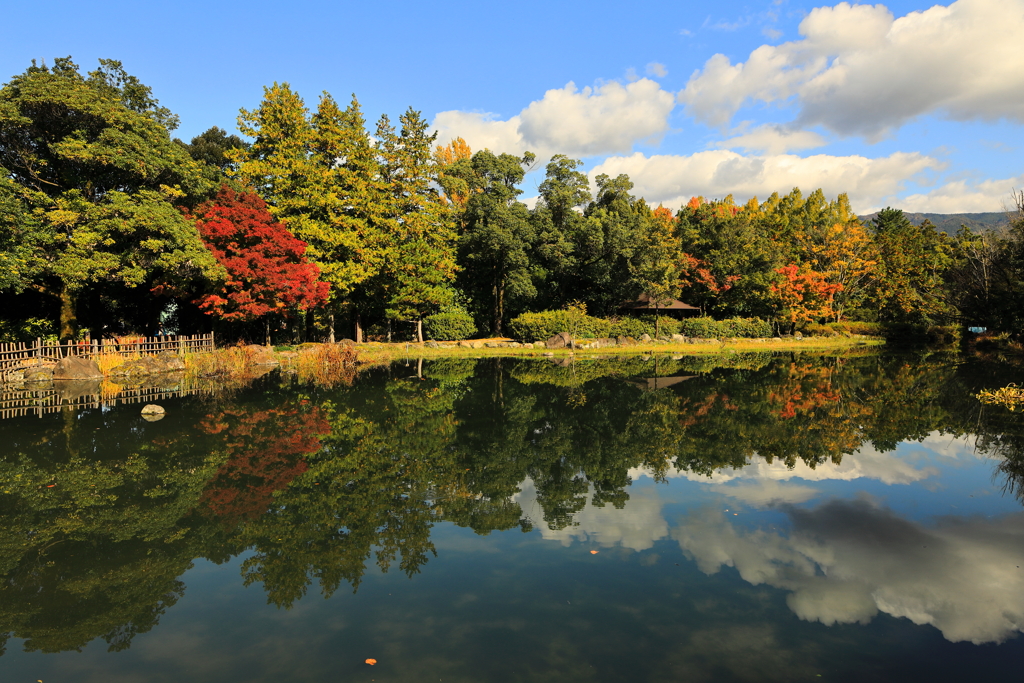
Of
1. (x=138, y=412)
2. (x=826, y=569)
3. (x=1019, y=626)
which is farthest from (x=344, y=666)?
(x=138, y=412)

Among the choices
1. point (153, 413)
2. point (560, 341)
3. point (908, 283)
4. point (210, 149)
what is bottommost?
point (153, 413)

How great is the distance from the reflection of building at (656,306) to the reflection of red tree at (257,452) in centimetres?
3077

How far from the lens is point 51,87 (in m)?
22.7

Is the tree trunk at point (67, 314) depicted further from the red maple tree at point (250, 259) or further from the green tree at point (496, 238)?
the green tree at point (496, 238)

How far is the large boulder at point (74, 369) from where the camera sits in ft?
69.4

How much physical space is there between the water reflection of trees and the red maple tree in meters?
11.0

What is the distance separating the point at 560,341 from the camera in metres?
35.4

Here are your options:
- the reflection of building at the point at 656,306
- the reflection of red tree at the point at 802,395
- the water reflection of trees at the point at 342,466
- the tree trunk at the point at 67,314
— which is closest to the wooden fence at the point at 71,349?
the tree trunk at the point at 67,314

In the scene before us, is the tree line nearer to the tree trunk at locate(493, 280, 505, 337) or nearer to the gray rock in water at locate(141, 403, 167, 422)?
the tree trunk at locate(493, 280, 505, 337)

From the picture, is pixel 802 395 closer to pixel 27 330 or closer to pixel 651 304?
pixel 651 304

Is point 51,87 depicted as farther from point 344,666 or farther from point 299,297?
point 344,666

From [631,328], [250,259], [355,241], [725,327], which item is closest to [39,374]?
[250,259]

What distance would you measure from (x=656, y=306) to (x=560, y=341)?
9.44m

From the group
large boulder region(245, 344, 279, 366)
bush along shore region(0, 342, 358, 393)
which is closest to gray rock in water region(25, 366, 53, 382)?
bush along shore region(0, 342, 358, 393)
